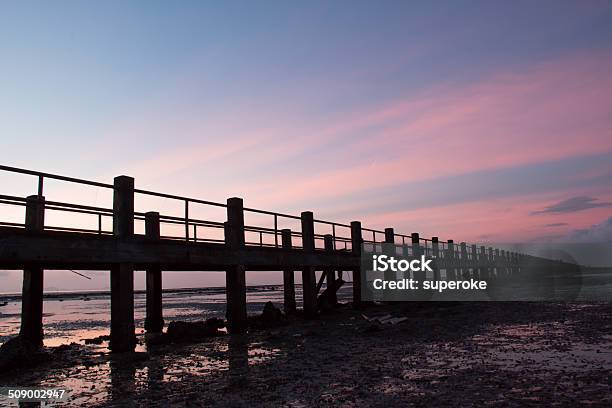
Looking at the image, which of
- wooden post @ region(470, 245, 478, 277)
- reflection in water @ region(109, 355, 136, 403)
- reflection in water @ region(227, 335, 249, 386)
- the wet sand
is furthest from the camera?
wooden post @ region(470, 245, 478, 277)

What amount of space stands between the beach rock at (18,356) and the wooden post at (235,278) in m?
5.52

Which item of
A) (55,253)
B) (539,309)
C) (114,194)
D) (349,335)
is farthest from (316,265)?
(55,253)

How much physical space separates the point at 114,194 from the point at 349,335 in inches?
271

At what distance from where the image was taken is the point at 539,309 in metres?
19.4

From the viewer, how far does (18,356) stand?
10320 mm

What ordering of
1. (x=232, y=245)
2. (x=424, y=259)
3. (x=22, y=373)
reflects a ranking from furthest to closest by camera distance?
(x=424, y=259), (x=232, y=245), (x=22, y=373)

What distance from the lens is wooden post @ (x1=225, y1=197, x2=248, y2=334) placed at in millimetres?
15258

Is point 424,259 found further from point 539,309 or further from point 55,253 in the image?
point 55,253

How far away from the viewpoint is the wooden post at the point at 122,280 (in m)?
11.4

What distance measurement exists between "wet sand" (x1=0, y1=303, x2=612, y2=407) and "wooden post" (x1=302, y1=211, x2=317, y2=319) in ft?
15.6

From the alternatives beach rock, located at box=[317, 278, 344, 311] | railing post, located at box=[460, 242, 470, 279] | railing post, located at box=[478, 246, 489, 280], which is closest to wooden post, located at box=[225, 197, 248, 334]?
beach rock, located at box=[317, 278, 344, 311]

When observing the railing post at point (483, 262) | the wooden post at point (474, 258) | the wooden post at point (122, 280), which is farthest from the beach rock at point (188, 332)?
the railing post at point (483, 262)

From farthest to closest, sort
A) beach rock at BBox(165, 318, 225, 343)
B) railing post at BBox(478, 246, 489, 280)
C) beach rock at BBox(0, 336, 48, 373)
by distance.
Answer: railing post at BBox(478, 246, 489, 280) < beach rock at BBox(165, 318, 225, 343) < beach rock at BBox(0, 336, 48, 373)

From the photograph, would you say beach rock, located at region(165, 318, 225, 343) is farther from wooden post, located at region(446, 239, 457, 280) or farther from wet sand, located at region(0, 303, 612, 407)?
wooden post, located at region(446, 239, 457, 280)
